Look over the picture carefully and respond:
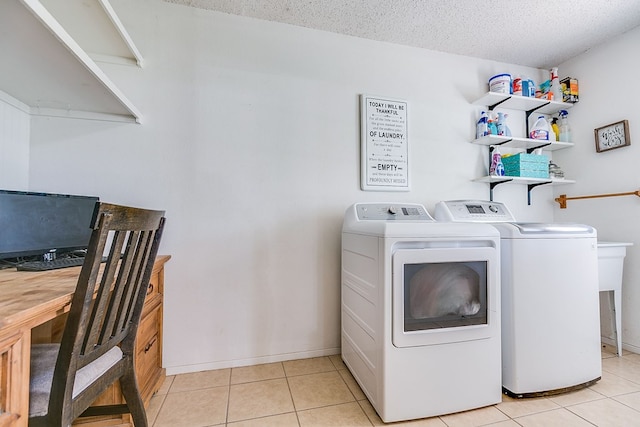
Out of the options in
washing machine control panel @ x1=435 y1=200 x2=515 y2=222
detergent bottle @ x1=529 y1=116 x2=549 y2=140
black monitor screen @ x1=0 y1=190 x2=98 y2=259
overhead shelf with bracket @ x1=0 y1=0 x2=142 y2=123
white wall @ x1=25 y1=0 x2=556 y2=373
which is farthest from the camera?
detergent bottle @ x1=529 y1=116 x2=549 y2=140

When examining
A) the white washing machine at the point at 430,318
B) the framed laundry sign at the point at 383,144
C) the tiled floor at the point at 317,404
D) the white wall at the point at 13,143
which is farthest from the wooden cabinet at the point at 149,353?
the framed laundry sign at the point at 383,144

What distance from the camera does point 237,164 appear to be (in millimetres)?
1874

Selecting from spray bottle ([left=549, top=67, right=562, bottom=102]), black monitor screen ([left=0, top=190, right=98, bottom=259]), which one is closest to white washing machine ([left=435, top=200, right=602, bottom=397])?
spray bottle ([left=549, top=67, right=562, bottom=102])

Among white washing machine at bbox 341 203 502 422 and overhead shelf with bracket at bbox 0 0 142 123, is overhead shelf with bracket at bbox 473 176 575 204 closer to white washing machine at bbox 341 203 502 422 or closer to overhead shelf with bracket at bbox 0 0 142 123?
white washing machine at bbox 341 203 502 422

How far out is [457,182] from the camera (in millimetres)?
2322

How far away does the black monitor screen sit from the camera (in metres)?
1.17


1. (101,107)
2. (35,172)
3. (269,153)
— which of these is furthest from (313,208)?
(35,172)

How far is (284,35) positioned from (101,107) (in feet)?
4.21

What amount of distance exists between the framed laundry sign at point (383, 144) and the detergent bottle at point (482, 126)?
26.4 inches

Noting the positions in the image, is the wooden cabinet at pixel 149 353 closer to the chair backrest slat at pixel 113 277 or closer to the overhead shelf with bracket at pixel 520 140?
the chair backrest slat at pixel 113 277

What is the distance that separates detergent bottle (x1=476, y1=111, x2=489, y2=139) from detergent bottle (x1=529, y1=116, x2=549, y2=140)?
48 centimetres

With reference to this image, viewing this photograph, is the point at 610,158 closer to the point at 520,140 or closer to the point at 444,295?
the point at 520,140

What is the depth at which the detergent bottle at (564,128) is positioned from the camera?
2471 millimetres

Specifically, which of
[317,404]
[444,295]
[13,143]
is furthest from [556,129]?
[13,143]
